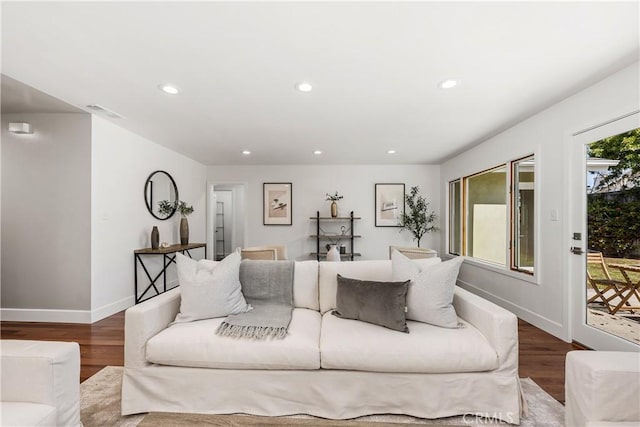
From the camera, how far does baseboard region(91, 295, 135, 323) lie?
335 cm

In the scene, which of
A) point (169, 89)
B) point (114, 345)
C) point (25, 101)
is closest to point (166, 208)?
point (25, 101)

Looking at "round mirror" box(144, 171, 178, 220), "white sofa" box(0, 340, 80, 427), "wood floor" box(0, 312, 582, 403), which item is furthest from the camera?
"round mirror" box(144, 171, 178, 220)

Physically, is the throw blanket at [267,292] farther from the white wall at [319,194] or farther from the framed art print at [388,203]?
the framed art print at [388,203]

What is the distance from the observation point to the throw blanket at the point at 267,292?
2004mm

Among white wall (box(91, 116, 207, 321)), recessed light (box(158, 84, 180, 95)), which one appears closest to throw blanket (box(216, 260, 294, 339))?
recessed light (box(158, 84, 180, 95))

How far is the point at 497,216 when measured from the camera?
14.0 feet

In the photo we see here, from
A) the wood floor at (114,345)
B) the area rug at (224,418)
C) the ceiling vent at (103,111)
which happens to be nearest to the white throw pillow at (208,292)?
the area rug at (224,418)

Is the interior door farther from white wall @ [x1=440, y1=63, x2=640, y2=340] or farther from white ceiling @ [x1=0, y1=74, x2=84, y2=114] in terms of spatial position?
white ceiling @ [x1=0, y1=74, x2=84, y2=114]

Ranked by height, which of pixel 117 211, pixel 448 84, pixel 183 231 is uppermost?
pixel 448 84

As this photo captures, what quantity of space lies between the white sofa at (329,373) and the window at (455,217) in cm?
388

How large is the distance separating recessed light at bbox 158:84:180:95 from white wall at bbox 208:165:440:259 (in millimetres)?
3561

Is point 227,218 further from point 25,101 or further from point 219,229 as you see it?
point 25,101

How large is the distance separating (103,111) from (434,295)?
11.8 feet

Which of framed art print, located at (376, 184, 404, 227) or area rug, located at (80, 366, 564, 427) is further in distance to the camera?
framed art print, located at (376, 184, 404, 227)
